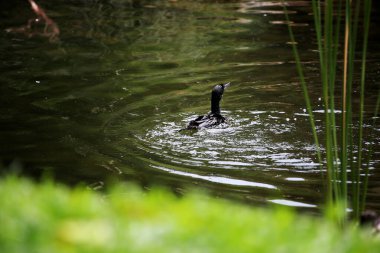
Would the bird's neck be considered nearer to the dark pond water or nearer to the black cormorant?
the black cormorant

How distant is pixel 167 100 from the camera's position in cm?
1279

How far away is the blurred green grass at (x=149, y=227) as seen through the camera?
10.1 ft

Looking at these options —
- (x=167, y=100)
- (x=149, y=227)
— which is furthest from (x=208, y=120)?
(x=149, y=227)

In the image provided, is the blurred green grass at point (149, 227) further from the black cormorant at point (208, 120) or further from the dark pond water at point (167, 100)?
the black cormorant at point (208, 120)

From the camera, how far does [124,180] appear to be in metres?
8.86

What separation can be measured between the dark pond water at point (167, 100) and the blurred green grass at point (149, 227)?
4508 mm

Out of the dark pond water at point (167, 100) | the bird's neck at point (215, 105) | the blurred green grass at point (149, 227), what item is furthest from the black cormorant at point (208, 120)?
the blurred green grass at point (149, 227)

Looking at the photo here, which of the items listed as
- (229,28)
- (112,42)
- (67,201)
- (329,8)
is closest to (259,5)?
(229,28)

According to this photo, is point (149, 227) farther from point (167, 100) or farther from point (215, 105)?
point (167, 100)

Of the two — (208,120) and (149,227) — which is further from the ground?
(149,227)

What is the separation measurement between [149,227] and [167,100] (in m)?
9.61

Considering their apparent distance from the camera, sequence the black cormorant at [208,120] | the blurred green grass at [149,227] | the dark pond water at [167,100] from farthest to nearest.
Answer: the black cormorant at [208,120] → the dark pond water at [167,100] → the blurred green grass at [149,227]

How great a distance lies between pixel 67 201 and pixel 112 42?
1498 cm

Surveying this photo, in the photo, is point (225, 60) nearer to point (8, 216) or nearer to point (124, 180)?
point (124, 180)
